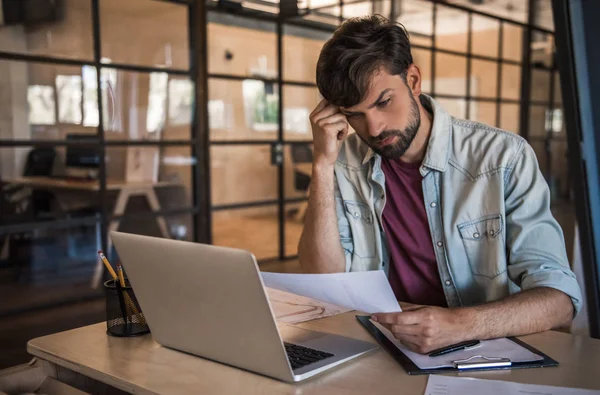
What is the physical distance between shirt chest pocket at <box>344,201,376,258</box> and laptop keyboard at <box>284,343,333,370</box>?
2.02 ft

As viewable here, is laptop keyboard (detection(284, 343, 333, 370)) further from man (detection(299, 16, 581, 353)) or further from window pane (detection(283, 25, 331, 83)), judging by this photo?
window pane (detection(283, 25, 331, 83))

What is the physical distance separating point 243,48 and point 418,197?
144 inches

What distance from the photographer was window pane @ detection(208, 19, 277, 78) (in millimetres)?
4801

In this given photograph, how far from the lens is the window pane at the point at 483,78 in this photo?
7.30m

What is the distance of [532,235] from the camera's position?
1379 mm

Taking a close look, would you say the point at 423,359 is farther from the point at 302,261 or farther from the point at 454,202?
the point at 302,261

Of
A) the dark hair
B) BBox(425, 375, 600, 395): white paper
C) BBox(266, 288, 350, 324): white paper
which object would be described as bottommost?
BBox(266, 288, 350, 324): white paper

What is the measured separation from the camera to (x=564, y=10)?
2.62 m

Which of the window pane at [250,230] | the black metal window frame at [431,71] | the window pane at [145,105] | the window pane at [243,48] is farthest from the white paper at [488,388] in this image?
the window pane at [243,48]

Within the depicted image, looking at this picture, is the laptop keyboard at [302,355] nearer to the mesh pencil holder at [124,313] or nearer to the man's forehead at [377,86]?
the mesh pencil holder at [124,313]

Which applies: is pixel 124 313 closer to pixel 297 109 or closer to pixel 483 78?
pixel 297 109

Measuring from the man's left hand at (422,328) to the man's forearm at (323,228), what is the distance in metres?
0.59

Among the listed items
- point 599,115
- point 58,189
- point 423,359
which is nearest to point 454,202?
point 423,359

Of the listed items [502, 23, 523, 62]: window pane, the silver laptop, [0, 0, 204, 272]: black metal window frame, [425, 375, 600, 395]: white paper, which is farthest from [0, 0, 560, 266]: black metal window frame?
[425, 375, 600, 395]: white paper
